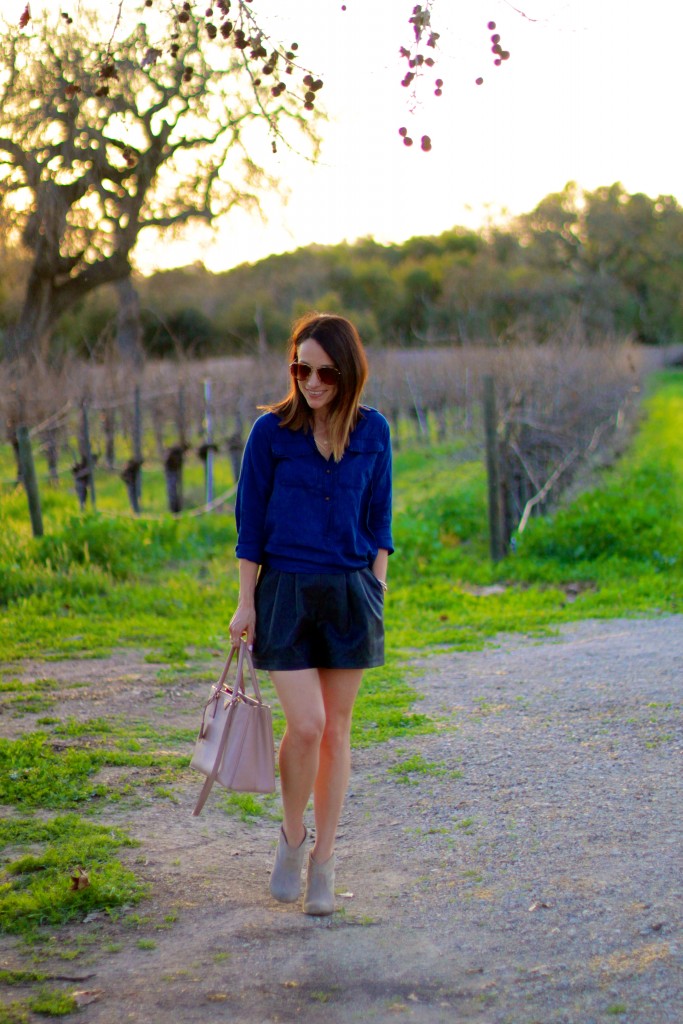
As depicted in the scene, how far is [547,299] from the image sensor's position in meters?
57.5

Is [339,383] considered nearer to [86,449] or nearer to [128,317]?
[86,449]

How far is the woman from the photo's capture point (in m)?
3.25

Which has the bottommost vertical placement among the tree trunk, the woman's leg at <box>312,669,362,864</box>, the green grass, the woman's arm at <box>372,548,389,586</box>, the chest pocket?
the green grass

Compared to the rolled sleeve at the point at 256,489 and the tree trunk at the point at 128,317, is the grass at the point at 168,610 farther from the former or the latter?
the tree trunk at the point at 128,317

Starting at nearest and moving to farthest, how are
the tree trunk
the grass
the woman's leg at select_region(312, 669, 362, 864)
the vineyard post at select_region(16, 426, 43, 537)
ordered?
the woman's leg at select_region(312, 669, 362, 864), the grass, the vineyard post at select_region(16, 426, 43, 537), the tree trunk

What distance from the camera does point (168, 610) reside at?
8539mm

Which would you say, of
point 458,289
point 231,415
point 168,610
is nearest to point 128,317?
point 231,415

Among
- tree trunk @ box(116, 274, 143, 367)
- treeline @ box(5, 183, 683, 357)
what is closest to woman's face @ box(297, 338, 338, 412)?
treeline @ box(5, 183, 683, 357)

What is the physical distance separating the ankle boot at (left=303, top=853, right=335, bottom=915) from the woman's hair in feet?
4.23

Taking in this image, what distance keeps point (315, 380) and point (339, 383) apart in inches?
3.1

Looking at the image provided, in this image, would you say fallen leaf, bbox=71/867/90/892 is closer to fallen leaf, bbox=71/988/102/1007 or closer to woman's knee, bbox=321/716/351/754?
fallen leaf, bbox=71/988/102/1007

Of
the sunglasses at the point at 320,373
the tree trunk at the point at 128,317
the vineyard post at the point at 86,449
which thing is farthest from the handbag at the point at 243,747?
the tree trunk at the point at 128,317

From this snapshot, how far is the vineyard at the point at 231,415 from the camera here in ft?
43.1

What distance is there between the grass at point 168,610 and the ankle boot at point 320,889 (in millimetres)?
585
